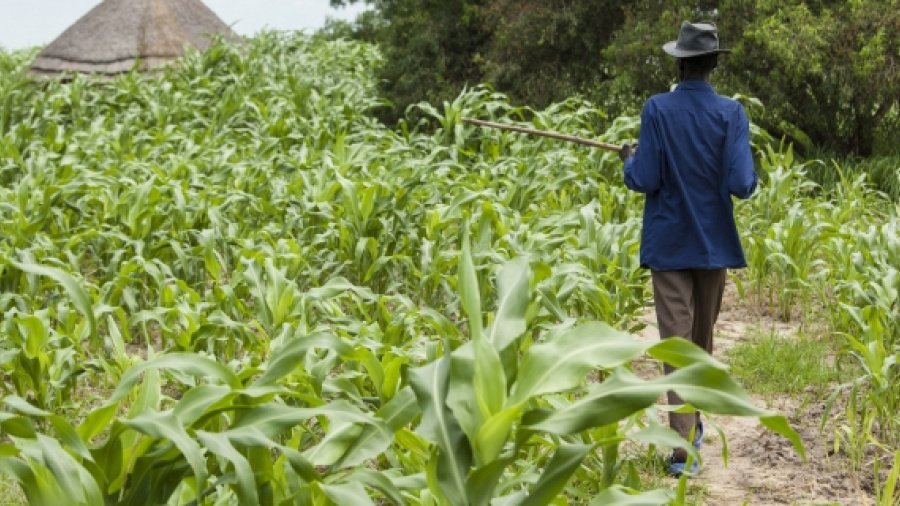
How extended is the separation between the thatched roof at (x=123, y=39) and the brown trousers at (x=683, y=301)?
35.0ft

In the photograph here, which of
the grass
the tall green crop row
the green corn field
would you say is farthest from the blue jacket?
the grass

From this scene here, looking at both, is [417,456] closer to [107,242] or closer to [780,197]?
[107,242]

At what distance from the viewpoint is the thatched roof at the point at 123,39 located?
47.4 feet

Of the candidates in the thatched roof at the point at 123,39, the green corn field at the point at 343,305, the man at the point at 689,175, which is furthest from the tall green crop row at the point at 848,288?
the thatched roof at the point at 123,39

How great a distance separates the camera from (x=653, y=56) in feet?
35.2

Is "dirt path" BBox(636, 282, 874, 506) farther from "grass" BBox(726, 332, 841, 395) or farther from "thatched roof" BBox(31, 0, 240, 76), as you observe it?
"thatched roof" BBox(31, 0, 240, 76)

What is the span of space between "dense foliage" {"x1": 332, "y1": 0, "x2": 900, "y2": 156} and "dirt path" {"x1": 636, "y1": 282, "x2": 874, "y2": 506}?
5322 mm

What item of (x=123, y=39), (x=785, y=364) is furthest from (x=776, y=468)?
(x=123, y=39)

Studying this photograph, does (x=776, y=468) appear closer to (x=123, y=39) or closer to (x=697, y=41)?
(x=697, y=41)

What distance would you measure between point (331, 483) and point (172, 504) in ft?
1.93

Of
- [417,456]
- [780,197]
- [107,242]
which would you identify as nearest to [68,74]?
[107,242]

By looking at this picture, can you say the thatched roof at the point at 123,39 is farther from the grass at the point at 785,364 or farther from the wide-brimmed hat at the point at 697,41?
the wide-brimmed hat at the point at 697,41

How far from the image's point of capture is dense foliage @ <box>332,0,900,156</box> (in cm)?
988

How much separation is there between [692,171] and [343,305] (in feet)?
9.33
